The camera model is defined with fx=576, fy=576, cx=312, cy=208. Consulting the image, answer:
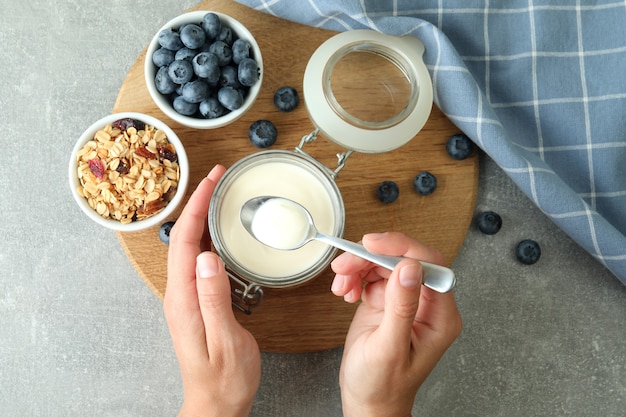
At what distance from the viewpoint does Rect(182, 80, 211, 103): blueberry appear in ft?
2.93

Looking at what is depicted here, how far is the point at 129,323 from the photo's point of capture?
117 centimetres

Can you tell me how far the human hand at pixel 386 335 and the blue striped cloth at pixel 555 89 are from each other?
27 cm

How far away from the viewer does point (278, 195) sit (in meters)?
0.92

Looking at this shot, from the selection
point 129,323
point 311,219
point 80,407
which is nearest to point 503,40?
point 311,219

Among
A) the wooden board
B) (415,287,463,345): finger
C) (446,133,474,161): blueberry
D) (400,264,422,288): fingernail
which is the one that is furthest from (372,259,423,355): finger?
(446,133,474,161): blueberry

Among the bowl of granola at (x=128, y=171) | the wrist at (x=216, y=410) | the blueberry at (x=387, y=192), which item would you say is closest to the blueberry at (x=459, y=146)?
the blueberry at (x=387, y=192)

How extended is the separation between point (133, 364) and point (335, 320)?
1.51 feet

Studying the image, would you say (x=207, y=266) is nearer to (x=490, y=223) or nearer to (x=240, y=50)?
(x=240, y=50)

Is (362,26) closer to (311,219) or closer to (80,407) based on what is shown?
(311,219)

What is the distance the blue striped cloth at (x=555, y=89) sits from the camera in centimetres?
99

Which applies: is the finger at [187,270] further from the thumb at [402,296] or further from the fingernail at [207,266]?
the thumb at [402,296]

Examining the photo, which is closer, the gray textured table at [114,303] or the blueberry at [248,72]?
the blueberry at [248,72]

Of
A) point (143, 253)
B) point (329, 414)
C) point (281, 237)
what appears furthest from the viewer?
point (329, 414)

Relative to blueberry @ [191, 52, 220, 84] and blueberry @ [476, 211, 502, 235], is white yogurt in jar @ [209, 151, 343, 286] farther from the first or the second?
blueberry @ [476, 211, 502, 235]
